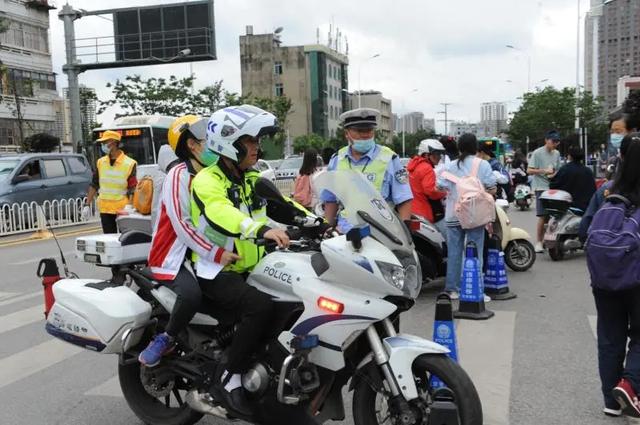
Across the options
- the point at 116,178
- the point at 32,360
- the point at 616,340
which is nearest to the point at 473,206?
the point at 616,340

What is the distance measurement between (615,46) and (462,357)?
6926 centimetres

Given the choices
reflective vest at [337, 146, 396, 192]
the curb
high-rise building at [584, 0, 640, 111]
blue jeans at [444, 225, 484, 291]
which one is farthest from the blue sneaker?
high-rise building at [584, 0, 640, 111]

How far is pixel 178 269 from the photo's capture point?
3.57 meters

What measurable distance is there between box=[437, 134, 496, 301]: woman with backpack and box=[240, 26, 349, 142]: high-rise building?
75.6m

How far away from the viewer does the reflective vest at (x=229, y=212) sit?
3221 mm

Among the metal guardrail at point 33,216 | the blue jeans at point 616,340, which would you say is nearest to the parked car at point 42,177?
the metal guardrail at point 33,216

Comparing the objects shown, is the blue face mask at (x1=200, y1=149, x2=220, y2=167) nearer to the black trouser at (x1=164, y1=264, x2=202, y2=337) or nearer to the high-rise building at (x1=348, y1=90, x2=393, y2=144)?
the black trouser at (x1=164, y1=264, x2=202, y2=337)

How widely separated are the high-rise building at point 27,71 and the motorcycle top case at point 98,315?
129 ft

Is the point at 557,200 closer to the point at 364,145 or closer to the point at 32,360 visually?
the point at 364,145

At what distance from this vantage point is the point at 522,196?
18.1 metres

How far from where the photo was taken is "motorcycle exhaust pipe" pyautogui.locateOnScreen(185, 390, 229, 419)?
137 inches

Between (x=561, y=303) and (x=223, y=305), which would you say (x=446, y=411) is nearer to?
(x=223, y=305)

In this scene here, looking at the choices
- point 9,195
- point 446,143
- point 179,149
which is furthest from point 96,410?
point 9,195

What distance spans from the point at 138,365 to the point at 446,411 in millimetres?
2017
